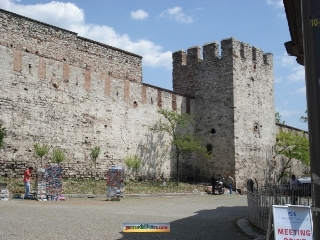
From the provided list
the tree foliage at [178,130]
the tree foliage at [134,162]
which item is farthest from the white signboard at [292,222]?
the tree foliage at [178,130]

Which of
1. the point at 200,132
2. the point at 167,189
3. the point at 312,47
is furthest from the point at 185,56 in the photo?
the point at 312,47

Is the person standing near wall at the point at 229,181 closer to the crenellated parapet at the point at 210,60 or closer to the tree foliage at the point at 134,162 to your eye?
the tree foliage at the point at 134,162

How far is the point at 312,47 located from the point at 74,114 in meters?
17.6

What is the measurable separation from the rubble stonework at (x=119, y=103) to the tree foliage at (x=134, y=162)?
440 mm

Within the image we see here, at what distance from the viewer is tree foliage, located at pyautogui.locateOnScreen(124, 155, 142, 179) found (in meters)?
21.1

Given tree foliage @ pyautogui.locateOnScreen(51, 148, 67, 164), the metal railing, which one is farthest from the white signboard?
tree foliage @ pyautogui.locateOnScreen(51, 148, 67, 164)

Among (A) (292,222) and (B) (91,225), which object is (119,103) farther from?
(A) (292,222)

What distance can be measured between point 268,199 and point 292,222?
148 inches

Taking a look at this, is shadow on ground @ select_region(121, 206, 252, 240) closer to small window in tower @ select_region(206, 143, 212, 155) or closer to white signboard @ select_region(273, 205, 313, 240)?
white signboard @ select_region(273, 205, 313, 240)

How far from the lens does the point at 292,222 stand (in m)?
4.36

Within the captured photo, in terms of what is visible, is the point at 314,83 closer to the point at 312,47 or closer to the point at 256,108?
the point at 312,47

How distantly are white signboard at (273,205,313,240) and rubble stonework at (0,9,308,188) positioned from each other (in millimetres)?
14524

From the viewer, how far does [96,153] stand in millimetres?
19844

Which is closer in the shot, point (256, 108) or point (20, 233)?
point (20, 233)
